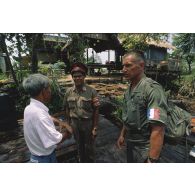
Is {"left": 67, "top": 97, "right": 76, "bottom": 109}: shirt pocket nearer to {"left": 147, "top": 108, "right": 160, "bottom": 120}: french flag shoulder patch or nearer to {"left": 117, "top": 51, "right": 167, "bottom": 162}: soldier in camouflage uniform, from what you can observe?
{"left": 117, "top": 51, "right": 167, "bottom": 162}: soldier in camouflage uniform

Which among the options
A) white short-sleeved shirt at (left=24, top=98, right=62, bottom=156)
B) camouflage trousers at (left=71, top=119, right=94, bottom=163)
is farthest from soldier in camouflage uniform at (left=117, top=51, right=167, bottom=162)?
camouflage trousers at (left=71, top=119, right=94, bottom=163)

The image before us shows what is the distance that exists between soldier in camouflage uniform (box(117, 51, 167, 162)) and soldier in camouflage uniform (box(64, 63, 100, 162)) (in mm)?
884

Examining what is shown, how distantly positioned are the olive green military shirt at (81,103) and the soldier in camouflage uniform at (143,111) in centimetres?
89

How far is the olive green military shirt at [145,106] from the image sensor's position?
6.34 ft

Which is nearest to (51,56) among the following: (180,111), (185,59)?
(185,59)

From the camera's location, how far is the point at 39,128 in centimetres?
191

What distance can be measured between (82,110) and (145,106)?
4.32ft

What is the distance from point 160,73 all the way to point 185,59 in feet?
24.7

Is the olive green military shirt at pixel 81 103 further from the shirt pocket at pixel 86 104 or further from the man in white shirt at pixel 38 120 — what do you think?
the man in white shirt at pixel 38 120

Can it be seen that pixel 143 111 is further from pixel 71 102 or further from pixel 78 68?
pixel 71 102

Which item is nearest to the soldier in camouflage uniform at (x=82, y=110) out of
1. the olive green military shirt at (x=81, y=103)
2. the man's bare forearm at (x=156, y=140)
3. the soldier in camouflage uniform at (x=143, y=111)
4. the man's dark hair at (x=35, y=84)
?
the olive green military shirt at (x=81, y=103)

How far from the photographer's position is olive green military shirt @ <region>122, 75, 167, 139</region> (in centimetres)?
193

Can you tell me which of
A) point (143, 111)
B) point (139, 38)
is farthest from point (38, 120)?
point (139, 38)

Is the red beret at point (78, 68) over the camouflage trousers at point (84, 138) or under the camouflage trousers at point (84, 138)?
over
